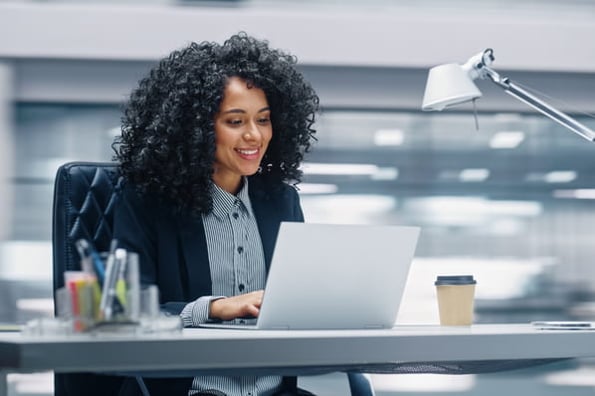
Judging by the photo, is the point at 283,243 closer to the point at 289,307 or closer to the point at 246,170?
the point at 289,307

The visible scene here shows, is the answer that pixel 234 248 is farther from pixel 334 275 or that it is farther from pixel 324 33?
pixel 324 33

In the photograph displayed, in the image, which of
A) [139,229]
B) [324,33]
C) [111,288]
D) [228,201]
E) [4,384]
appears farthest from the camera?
[324,33]

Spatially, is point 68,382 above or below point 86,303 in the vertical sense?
below

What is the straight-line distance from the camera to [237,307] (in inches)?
53.3

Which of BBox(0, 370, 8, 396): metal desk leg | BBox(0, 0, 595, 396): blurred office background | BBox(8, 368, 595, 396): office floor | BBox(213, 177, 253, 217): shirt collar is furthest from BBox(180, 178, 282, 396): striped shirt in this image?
BBox(8, 368, 595, 396): office floor

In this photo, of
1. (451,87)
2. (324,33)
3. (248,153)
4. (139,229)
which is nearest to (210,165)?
(248,153)

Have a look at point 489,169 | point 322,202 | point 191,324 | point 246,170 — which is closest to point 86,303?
point 191,324

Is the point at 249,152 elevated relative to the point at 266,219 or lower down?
elevated

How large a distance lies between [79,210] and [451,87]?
0.69 metres

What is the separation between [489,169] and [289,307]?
177 inches

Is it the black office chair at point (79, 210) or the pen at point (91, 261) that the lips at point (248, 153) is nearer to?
the black office chair at point (79, 210)

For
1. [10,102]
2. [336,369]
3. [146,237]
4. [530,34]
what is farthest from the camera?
[530,34]

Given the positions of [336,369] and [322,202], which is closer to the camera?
[336,369]

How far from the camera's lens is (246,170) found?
5.32 ft
